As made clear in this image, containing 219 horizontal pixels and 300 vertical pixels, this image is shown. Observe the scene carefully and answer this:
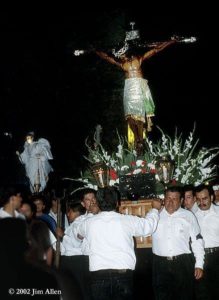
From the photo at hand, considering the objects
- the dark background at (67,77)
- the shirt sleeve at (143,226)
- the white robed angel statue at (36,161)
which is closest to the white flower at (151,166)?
the shirt sleeve at (143,226)

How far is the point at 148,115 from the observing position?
38.8ft

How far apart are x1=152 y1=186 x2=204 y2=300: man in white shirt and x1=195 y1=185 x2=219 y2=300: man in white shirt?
502 millimetres

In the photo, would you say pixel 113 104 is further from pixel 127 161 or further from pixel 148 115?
pixel 127 161

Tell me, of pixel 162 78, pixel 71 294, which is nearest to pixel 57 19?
pixel 162 78

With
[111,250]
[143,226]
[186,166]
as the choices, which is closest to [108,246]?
[111,250]

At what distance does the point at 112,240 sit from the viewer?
A: 17.5 feet

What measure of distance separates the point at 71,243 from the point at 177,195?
1.56 m

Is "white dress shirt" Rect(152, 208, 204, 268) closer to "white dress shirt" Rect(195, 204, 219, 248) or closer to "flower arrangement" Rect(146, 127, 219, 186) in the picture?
"white dress shirt" Rect(195, 204, 219, 248)

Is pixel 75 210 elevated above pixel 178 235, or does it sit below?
above

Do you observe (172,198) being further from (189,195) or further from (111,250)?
(111,250)

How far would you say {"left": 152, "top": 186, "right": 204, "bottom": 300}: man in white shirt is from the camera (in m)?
6.38

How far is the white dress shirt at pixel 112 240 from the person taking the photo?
533 cm

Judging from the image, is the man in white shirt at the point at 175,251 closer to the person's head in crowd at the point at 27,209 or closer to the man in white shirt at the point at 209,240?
the man in white shirt at the point at 209,240

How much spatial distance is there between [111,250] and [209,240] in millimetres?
2138
